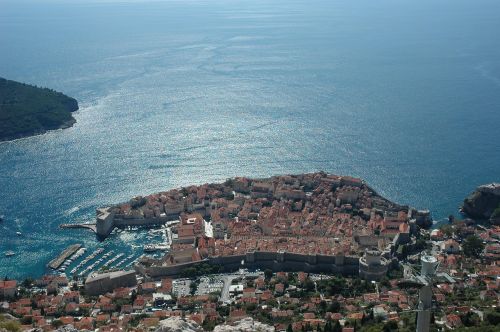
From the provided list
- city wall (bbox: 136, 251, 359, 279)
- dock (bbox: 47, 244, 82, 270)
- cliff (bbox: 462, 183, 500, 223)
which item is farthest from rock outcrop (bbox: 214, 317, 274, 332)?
cliff (bbox: 462, 183, 500, 223)

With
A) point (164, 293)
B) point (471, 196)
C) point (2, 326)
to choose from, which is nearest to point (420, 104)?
point (471, 196)

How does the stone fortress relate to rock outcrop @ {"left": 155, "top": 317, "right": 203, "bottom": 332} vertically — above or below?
below

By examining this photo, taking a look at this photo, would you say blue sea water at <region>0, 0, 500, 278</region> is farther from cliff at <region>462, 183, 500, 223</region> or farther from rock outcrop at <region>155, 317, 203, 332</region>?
rock outcrop at <region>155, 317, 203, 332</region>

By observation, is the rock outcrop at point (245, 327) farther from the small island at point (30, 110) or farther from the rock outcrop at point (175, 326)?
the small island at point (30, 110)

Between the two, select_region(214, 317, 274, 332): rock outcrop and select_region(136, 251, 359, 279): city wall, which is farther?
select_region(136, 251, 359, 279): city wall

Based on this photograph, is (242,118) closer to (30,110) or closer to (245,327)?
(30,110)

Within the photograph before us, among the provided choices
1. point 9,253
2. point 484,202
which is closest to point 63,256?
point 9,253
